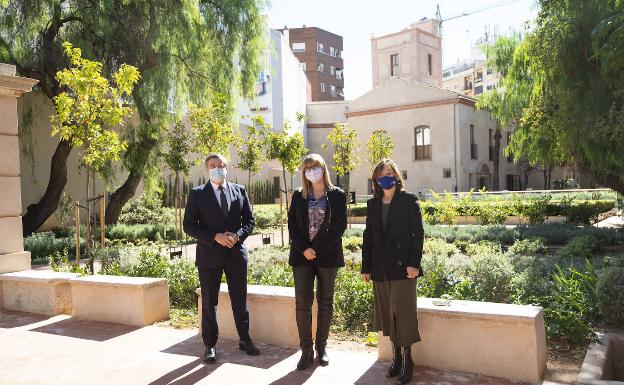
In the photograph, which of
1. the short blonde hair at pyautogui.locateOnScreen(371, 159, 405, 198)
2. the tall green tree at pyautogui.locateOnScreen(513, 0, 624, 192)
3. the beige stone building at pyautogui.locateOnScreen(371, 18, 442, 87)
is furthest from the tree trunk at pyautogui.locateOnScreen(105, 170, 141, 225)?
the beige stone building at pyautogui.locateOnScreen(371, 18, 442, 87)

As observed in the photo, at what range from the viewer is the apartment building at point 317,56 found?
183 ft

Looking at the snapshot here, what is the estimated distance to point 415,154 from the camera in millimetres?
35219

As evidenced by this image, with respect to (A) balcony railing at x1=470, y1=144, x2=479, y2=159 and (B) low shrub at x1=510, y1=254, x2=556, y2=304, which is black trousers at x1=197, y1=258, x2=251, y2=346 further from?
(A) balcony railing at x1=470, y1=144, x2=479, y2=159

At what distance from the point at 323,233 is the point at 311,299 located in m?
0.59

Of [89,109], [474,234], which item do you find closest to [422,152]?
[474,234]

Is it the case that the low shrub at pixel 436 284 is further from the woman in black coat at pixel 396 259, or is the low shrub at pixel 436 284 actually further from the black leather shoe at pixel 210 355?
the black leather shoe at pixel 210 355

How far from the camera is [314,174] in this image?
4637mm

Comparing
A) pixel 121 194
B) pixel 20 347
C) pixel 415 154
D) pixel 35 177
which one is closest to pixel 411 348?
pixel 20 347

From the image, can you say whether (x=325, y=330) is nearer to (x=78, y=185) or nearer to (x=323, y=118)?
(x=78, y=185)

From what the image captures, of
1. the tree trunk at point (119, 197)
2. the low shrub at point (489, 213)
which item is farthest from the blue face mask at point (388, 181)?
the low shrub at point (489, 213)

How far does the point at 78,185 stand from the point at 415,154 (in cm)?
2204

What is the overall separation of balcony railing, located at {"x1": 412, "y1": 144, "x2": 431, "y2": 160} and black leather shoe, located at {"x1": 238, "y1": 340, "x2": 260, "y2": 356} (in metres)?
30.9

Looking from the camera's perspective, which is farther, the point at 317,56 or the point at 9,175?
the point at 317,56

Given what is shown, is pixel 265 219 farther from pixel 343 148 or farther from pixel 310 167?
pixel 310 167
